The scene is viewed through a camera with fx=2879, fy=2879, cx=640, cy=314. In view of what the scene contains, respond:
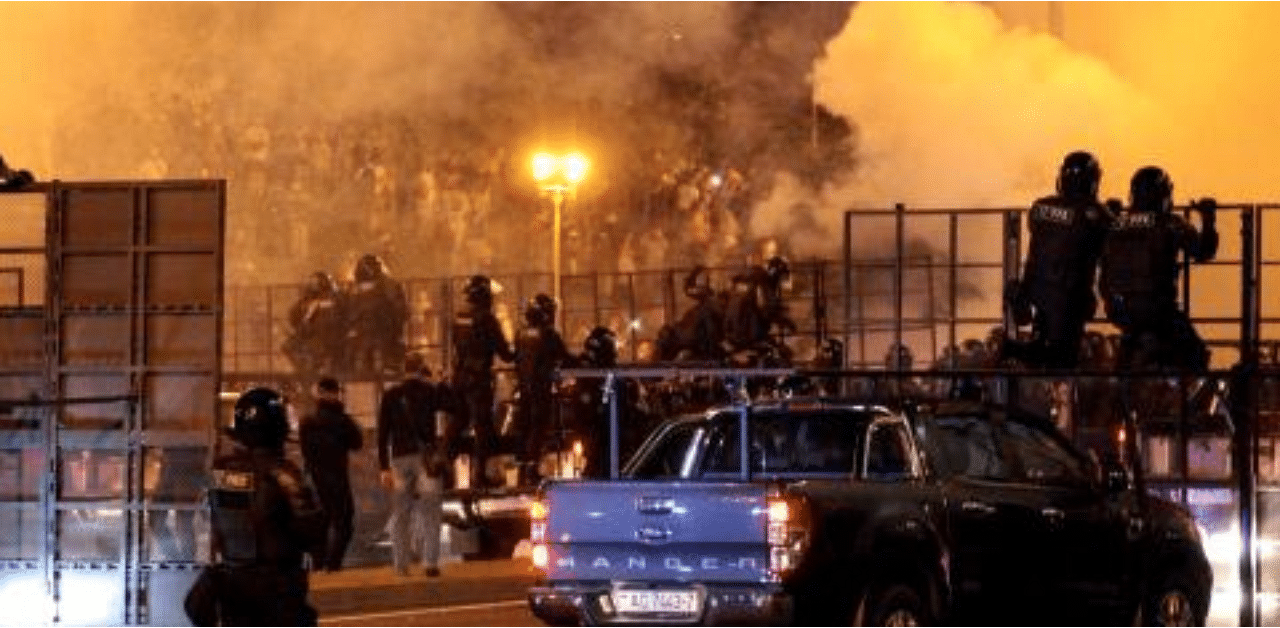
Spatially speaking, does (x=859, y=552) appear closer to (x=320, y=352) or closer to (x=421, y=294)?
(x=320, y=352)

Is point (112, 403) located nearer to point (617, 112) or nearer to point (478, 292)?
point (478, 292)

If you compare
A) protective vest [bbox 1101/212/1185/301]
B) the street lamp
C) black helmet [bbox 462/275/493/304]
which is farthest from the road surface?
the street lamp

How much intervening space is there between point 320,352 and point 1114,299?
38.1ft

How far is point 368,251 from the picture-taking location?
3450 centimetres

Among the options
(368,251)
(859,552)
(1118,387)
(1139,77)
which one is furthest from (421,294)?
(859,552)

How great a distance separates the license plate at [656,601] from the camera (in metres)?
13.2

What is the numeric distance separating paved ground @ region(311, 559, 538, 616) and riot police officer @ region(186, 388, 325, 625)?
7.05 metres

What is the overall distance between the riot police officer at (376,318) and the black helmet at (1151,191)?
417 inches

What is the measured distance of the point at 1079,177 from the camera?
15.5 m

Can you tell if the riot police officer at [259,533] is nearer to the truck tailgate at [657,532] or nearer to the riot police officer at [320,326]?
the truck tailgate at [657,532]

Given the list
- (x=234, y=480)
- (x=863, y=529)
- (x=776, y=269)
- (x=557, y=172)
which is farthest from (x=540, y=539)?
(x=557, y=172)

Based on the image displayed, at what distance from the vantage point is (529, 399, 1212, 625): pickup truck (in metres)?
12.9

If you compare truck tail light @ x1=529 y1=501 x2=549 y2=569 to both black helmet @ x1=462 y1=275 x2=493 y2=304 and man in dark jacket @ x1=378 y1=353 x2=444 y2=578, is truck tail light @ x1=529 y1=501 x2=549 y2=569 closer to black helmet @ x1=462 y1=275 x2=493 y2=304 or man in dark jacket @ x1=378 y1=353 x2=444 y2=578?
man in dark jacket @ x1=378 y1=353 x2=444 y2=578

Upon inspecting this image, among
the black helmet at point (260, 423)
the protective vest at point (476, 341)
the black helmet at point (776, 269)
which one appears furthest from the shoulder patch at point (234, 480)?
the black helmet at point (776, 269)
